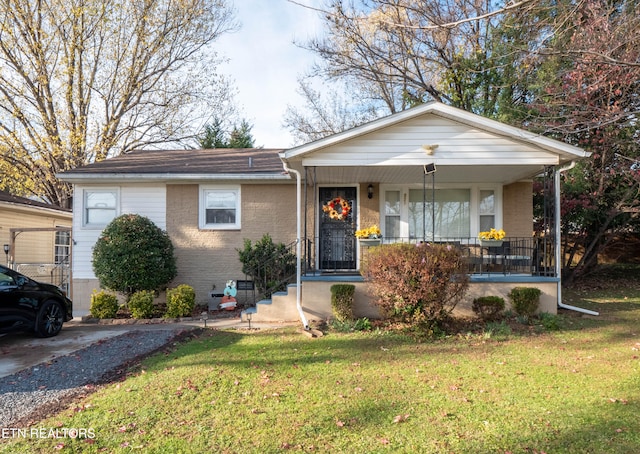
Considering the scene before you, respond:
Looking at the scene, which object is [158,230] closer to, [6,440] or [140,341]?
[140,341]

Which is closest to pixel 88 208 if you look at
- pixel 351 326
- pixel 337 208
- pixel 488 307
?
pixel 337 208

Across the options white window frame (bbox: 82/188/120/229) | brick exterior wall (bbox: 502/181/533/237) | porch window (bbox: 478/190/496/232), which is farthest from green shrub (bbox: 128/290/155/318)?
brick exterior wall (bbox: 502/181/533/237)

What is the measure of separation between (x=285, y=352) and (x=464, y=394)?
271 cm

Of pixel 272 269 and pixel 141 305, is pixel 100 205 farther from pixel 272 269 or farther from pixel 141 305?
pixel 272 269

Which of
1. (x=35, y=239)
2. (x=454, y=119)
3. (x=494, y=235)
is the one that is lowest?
(x=35, y=239)

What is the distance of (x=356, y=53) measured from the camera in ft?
55.5

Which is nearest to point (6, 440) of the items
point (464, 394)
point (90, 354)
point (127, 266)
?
point (90, 354)

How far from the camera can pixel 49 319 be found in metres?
7.68

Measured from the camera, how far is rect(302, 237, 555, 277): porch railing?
30.1ft

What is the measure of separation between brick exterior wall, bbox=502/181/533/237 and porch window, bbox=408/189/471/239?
3.07ft

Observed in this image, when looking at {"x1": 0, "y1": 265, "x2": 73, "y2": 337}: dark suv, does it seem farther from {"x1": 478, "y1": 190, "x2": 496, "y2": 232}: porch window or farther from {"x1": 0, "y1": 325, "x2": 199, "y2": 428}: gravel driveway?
{"x1": 478, "y1": 190, "x2": 496, "y2": 232}: porch window

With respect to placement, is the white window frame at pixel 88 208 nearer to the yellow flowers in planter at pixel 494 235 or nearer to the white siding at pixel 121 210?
the white siding at pixel 121 210

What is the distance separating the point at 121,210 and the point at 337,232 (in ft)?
18.4

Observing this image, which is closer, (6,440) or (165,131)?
(6,440)
